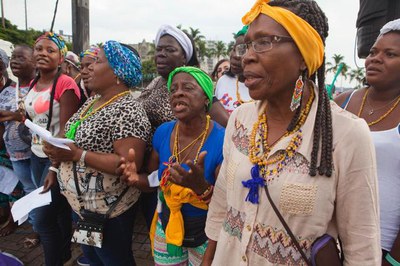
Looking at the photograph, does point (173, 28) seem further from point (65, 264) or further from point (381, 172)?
point (65, 264)

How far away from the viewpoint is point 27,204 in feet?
7.63

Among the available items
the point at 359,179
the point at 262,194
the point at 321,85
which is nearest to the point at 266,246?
the point at 262,194

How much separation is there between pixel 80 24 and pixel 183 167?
164 inches

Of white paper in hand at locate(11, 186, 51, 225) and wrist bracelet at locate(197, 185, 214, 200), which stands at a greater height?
wrist bracelet at locate(197, 185, 214, 200)

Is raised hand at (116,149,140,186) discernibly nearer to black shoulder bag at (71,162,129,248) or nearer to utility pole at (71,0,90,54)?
black shoulder bag at (71,162,129,248)

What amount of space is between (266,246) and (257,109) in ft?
2.22

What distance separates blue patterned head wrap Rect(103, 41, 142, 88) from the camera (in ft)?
7.50

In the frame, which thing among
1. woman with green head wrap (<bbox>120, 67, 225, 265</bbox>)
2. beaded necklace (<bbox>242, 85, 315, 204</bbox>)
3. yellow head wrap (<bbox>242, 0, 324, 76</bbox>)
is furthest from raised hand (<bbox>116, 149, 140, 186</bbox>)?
yellow head wrap (<bbox>242, 0, 324, 76</bbox>)

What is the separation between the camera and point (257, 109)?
152cm

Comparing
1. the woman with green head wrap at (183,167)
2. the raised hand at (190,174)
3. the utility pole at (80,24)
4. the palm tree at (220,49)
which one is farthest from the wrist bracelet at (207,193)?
the palm tree at (220,49)

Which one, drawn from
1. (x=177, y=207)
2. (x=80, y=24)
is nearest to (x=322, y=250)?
(x=177, y=207)

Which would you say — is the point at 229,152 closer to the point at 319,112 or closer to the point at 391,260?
the point at 319,112

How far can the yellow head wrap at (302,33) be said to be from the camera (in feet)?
3.87

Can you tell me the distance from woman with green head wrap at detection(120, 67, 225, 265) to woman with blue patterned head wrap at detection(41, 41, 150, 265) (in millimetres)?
188
